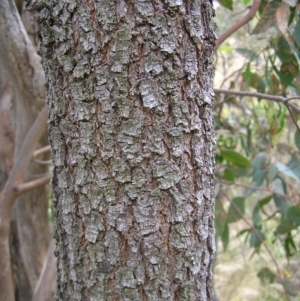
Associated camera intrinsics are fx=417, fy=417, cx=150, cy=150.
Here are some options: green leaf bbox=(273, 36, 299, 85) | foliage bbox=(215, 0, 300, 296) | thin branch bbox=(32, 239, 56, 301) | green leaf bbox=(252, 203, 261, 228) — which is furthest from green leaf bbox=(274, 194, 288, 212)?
thin branch bbox=(32, 239, 56, 301)

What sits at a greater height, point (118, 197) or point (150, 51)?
point (150, 51)

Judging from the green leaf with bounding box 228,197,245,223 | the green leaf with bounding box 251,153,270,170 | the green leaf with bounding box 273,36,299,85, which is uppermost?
the green leaf with bounding box 273,36,299,85

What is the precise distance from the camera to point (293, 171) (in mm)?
1407

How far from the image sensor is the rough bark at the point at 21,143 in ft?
3.33

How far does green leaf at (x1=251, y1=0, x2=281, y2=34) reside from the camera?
113cm

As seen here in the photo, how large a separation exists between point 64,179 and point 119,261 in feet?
0.53

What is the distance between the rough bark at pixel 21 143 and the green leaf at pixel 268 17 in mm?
617

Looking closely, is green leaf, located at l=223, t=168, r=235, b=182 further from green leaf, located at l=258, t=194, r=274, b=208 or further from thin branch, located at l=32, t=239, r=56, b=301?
thin branch, located at l=32, t=239, r=56, b=301

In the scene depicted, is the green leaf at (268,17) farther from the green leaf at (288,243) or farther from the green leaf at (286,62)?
the green leaf at (288,243)

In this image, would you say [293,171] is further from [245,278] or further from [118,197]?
[245,278]

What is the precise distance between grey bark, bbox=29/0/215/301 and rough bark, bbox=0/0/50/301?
1.23 ft

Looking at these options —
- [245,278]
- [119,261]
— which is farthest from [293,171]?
[245,278]

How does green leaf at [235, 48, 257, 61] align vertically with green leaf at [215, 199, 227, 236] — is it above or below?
above

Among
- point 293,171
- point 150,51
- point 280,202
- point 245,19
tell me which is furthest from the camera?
point 280,202
